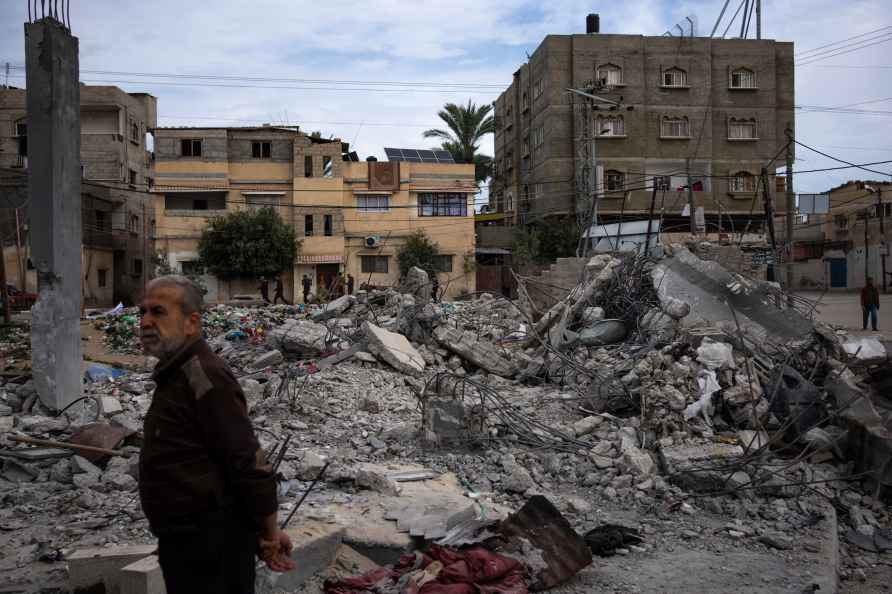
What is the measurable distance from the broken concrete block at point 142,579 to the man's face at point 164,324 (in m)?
1.44

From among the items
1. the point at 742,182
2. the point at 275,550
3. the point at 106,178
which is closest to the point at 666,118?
the point at 742,182

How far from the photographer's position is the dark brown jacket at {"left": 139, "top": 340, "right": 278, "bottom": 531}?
83.0 inches

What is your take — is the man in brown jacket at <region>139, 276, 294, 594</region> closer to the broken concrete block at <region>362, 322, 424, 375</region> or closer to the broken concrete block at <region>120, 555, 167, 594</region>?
the broken concrete block at <region>120, 555, 167, 594</region>

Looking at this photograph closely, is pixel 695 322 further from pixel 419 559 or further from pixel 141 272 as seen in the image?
pixel 141 272

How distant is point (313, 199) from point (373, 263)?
4188 millimetres

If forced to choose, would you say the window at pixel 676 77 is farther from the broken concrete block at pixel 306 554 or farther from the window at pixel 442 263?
the broken concrete block at pixel 306 554

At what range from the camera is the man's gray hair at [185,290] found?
90.3 inches

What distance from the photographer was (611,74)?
120ft

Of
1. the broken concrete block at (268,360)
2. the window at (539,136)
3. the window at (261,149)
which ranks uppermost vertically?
the window at (539,136)

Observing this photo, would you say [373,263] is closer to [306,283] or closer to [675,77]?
[306,283]

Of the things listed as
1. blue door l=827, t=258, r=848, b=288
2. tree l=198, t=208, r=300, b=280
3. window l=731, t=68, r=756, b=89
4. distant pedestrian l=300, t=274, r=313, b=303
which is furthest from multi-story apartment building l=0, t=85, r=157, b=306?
blue door l=827, t=258, r=848, b=288

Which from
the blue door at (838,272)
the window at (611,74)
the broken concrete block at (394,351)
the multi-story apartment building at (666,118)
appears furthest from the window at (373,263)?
the blue door at (838,272)

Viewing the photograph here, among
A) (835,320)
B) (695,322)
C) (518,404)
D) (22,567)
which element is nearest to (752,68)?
(835,320)

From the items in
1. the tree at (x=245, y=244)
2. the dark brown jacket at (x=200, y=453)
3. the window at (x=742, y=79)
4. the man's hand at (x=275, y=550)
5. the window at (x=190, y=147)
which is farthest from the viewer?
the window at (x=742, y=79)
